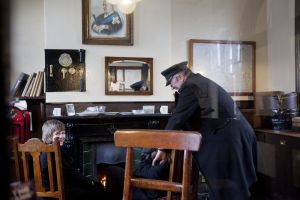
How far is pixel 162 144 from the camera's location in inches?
44.6

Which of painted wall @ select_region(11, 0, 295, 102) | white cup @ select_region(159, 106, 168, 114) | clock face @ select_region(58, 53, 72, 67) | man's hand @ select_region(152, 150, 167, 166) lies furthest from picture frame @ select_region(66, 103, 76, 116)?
man's hand @ select_region(152, 150, 167, 166)

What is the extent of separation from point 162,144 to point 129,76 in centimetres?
240

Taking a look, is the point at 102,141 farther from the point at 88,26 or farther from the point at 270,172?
Result: the point at 270,172

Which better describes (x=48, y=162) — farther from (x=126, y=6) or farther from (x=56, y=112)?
(x=126, y=6)

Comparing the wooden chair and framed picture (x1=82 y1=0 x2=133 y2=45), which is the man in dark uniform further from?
framed picture (x1=82 y1=0 x2=133 y2=45)

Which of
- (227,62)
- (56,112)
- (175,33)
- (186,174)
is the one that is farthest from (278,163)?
(56,112)

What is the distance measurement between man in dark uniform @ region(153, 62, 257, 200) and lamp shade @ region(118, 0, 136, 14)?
140cm

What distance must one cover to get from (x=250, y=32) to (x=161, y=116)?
4.45ft

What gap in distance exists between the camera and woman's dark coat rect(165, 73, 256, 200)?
191 cm

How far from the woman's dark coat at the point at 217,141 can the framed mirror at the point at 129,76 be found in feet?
4.12

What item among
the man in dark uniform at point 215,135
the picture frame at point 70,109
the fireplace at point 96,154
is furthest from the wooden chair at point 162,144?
the picture frame at point 70,109

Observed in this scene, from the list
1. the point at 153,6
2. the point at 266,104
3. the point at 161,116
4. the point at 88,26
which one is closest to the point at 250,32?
the point at 266,104

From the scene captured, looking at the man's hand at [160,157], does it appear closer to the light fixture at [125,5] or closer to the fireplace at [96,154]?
the fireplace at [96,154]

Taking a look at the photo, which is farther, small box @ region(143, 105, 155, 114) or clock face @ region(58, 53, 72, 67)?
small box @ region(143, 105, 155, 114)
